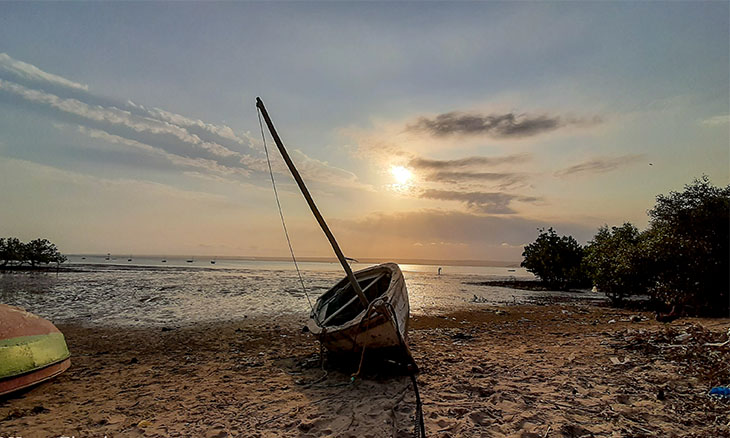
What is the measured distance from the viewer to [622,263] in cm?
1596

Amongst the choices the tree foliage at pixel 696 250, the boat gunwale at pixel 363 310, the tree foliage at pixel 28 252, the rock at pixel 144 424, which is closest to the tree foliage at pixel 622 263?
the tree foliage at pixel 696 250

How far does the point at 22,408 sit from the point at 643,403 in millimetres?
8999

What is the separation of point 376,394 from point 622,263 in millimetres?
14839

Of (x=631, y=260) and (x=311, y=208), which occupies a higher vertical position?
(x=311, y=208)

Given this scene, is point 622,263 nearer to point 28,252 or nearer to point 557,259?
point 557,259

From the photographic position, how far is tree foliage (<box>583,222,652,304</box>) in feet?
49.5

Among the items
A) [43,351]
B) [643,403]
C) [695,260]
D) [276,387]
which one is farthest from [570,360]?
[43,351]

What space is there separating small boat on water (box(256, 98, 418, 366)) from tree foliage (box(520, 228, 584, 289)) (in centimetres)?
2440

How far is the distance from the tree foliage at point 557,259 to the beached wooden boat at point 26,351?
30.2 meters

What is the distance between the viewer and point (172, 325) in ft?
40.9

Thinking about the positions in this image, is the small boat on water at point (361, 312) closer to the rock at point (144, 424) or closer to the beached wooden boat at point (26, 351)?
the rock at point (144, 424)

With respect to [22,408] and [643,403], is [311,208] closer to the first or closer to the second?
[22,408]

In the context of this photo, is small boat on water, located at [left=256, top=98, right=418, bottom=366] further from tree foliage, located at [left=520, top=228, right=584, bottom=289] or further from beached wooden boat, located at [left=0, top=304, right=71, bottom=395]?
tree foliage, located at [left=520, top=228, right=584, bottom=289]

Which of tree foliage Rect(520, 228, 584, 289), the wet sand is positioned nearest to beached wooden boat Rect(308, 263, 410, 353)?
the wet sand
